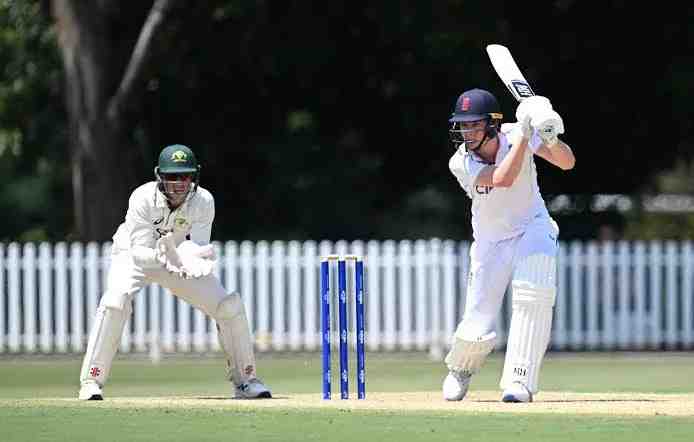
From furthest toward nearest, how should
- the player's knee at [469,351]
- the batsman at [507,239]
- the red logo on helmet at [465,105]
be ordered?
the player's knee at [469,351], the red logo on helmet at [465,105], the batsman at [507,239]

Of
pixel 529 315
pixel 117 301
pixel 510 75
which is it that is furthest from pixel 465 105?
pixel 117 301

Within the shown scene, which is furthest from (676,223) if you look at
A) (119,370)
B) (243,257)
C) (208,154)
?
(119,370)

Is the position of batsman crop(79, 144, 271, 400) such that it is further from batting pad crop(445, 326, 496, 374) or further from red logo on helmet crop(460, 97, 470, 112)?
red logo on helmet crop(460, 97, 470, 112)

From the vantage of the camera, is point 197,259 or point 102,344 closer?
point 197,259

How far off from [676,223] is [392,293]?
27.8ft

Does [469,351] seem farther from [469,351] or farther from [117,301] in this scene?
[117,301]

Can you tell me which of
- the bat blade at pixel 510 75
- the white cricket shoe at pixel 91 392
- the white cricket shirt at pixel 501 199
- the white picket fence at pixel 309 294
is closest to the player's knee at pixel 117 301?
the white cricket shoe at pixel 91 392

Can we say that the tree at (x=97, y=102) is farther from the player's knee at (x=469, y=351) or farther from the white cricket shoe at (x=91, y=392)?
the player's knee at (x=469, y=351)

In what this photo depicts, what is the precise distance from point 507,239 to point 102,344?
2.41 m

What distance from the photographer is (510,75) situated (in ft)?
32.4

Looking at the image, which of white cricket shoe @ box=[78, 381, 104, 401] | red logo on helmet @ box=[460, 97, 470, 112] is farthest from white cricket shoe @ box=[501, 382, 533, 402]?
white cricket shoe @ box=[78, 381, 104, 401]

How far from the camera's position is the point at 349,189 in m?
23.7

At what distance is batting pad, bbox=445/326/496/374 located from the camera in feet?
32.8

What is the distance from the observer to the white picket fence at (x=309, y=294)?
1822 centimetres
